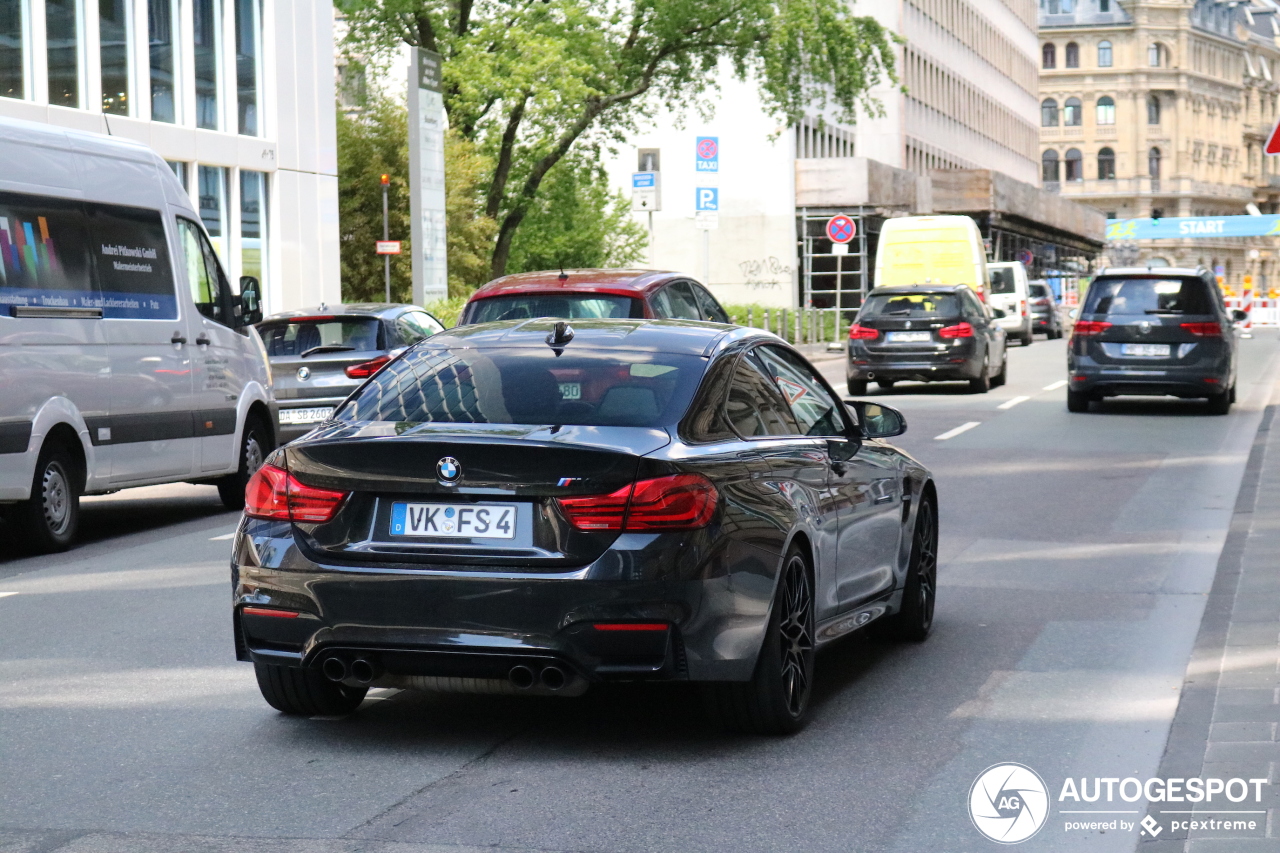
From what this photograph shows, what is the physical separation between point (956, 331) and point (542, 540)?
21764mm

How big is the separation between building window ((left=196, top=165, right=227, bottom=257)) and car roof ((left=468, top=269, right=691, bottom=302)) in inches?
750

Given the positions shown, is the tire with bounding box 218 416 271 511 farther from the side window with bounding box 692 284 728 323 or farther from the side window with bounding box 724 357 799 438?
the side window with bounding box 724 357 799 438

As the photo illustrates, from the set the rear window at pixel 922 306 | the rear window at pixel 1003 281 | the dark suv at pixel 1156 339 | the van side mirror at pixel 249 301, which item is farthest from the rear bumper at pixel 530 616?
the rear window at pixel 1003 281

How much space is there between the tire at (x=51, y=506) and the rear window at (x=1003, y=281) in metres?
40.6

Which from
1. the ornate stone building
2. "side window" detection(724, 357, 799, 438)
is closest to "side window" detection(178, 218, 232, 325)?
"side window" detection(724, 357, 799, 438)

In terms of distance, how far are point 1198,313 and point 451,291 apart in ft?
61.7

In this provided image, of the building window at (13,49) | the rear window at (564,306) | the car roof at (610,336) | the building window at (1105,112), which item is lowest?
the car roof at (610,336)

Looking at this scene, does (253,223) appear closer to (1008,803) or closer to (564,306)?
(564,306)

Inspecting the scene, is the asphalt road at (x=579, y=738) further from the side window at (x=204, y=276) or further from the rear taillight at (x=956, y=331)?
the rear taillight at (x=956, y=331)

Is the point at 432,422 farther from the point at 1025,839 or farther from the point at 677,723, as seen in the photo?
the point at 1025,839

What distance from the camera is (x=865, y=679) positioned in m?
7.39

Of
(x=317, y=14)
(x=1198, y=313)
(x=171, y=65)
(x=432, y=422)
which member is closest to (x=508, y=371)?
(x=432, y=422)

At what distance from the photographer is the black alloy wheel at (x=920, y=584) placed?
8039 mm

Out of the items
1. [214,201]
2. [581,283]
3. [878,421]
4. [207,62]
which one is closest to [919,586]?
[878,421]
